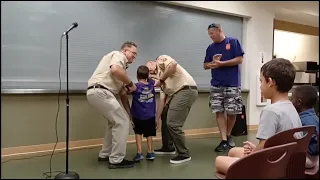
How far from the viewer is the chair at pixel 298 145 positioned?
1414 mm

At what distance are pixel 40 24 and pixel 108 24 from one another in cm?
71

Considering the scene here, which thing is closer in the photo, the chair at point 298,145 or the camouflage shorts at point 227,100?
the chair at point 298,145

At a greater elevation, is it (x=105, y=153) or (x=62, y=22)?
(x=62, y=22)

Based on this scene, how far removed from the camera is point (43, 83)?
316 centimetres

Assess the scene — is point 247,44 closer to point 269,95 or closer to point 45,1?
point 269,95

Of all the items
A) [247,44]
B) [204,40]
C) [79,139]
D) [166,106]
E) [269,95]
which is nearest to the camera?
[269,95]

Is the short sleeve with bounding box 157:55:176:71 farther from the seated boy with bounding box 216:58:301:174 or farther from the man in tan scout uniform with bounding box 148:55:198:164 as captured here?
the seated boy with bounding box 216:58:301:174

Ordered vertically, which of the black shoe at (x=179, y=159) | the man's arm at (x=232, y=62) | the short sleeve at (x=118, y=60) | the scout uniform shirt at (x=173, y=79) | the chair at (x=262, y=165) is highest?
the man's arm at (x=232, y=62)

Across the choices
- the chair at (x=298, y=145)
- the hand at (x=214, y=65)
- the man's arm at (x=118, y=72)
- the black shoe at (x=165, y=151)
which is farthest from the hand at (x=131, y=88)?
the chair at (x=298, y=145)

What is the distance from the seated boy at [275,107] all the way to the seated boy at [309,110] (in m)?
0.10

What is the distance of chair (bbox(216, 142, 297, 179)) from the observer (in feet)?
4.02

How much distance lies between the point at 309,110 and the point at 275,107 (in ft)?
0.77

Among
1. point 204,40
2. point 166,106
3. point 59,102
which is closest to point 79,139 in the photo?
point 59,102

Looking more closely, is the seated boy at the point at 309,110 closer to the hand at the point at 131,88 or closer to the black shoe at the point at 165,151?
the hand at the point at 131,88
